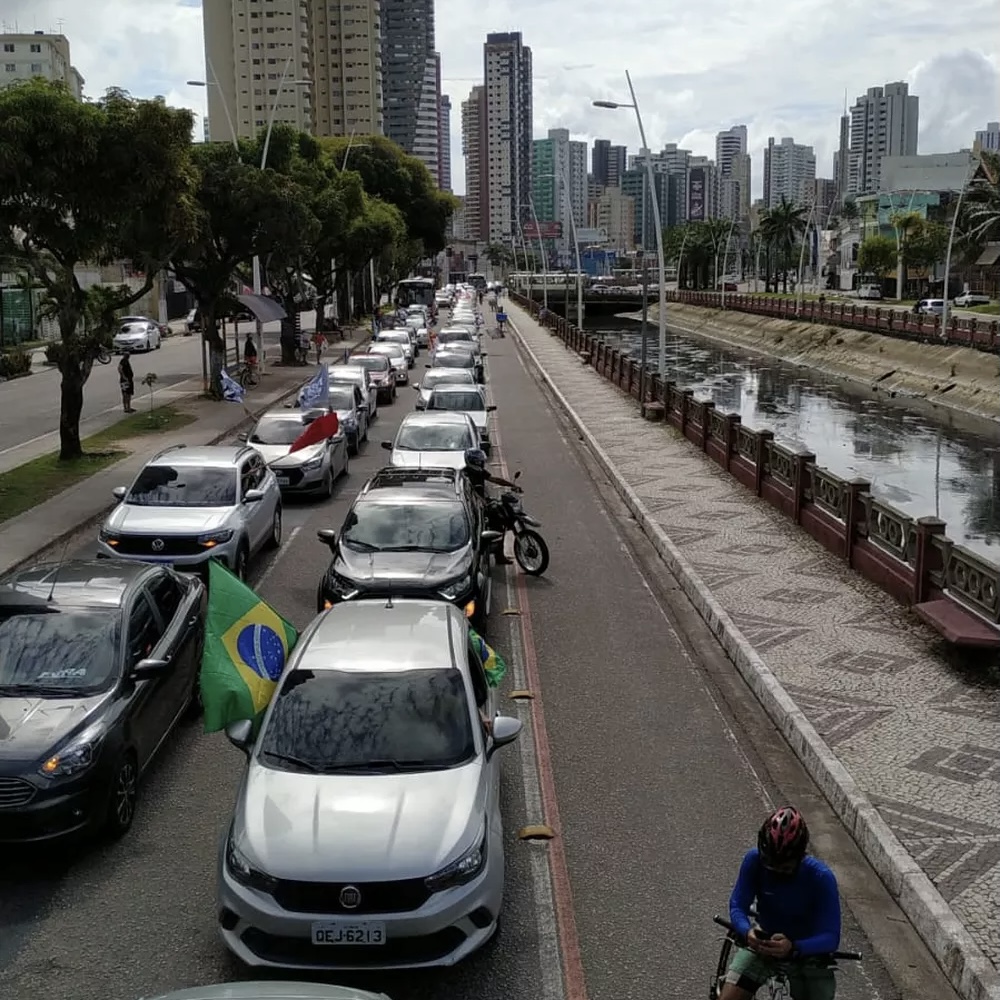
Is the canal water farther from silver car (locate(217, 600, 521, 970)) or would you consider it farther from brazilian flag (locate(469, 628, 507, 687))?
silver car (locate(217, 600, 521, 970))

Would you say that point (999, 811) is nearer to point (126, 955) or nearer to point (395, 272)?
point (126, 955)

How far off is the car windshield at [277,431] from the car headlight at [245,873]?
16345 mm

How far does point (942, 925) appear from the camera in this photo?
23.5 ft

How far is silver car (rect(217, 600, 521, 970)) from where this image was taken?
6621 mm

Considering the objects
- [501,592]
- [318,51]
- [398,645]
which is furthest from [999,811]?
[318,51]

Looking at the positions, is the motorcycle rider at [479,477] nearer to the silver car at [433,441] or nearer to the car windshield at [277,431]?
the silver car at [433,441]

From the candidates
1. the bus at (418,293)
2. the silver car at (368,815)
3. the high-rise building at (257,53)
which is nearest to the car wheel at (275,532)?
the silver car at (368,815)

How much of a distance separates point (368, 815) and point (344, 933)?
0.74 meters

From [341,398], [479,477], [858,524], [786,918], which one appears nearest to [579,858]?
[786,918]

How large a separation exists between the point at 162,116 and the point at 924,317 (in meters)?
46.1

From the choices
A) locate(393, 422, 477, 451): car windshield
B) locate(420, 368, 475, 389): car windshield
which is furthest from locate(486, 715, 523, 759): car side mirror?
locate(420, 368, 475, 389): car windshield

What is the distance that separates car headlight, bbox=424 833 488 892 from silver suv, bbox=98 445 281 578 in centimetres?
869

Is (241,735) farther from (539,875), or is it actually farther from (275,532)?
(275,532)

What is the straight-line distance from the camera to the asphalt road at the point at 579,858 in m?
6.93
